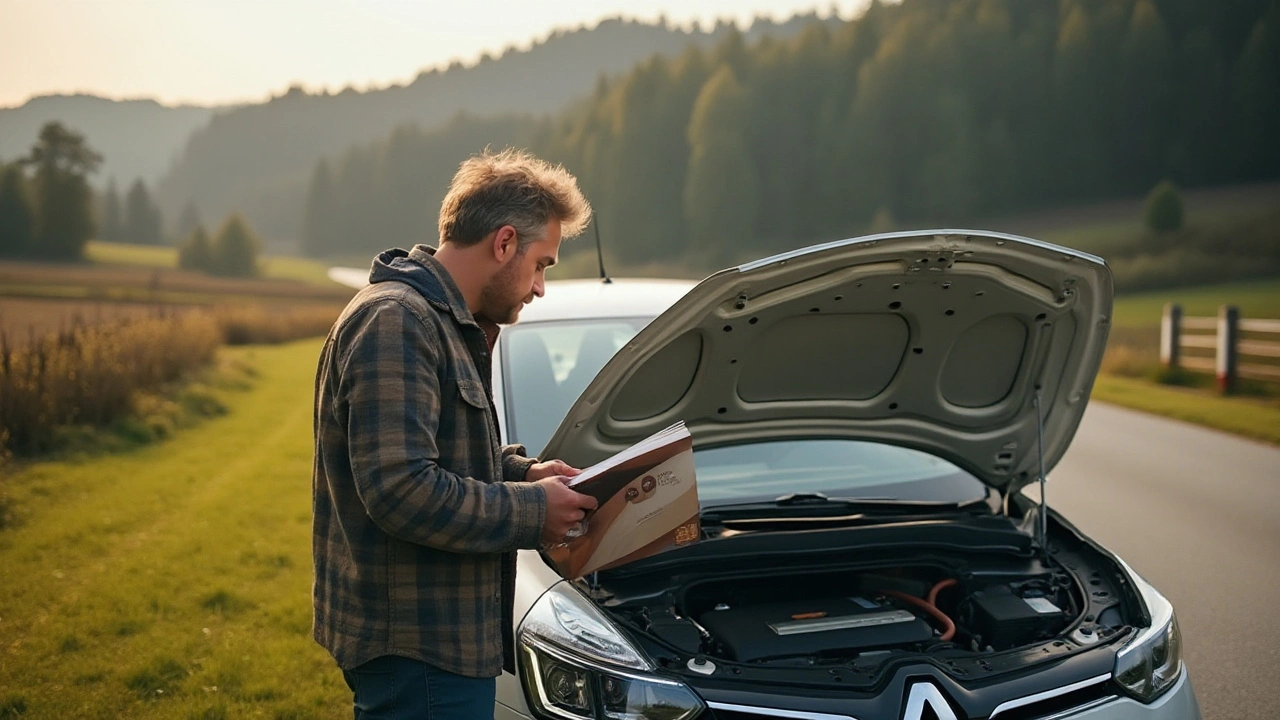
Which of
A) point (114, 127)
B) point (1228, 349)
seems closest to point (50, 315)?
point (114, 127)

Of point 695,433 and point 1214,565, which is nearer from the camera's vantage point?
point 695,433

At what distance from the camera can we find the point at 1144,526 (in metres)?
6.75

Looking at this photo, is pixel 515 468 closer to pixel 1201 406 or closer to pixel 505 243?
pixel 505 243

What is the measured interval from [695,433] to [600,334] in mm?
937

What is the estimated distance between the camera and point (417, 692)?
1930mm

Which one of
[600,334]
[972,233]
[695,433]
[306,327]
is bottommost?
[306,327]

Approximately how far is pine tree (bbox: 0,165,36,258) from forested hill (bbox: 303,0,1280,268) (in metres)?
52.8

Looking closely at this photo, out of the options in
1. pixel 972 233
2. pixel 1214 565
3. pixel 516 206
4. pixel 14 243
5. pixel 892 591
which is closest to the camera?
pixel 516 206

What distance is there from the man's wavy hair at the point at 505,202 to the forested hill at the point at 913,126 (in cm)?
6606

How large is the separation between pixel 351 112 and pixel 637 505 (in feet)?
424

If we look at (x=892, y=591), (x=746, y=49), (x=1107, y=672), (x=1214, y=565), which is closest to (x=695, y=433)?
(x=892, y=591)

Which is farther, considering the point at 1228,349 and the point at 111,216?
the point at 111,216

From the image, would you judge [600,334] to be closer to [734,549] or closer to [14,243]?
[734,549]

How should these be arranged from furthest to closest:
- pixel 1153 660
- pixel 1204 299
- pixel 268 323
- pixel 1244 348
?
pixel 1204 299 → pixel 268 323 → pixel 1244 348 → pixel 1153 660
